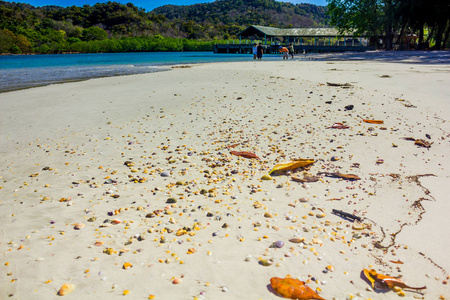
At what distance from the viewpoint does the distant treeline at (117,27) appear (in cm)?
9575

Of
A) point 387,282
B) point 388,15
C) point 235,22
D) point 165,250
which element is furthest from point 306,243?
point 235,22

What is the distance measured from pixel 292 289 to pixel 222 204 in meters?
1.35

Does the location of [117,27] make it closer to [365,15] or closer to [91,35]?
Answer: [91,35]

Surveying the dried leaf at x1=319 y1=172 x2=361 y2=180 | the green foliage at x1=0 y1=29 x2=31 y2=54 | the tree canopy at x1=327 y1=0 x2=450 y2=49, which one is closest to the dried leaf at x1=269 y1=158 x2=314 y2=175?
the dried leaf at x1=319 y1=172 x2=361 y2=180

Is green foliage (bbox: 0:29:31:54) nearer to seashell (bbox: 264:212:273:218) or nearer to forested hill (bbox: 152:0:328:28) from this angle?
forested hill (bbox: 152:0:328:28)

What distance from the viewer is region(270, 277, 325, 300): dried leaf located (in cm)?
207

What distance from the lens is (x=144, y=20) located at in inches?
5433

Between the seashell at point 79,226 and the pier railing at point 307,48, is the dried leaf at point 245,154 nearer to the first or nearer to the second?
the seashell at point 79,226

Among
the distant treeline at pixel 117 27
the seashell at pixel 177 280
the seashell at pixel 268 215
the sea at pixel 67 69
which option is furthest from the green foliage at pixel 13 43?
the seashell at pixel 177 280

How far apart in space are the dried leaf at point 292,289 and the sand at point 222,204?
60mm

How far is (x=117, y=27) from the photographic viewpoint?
130 meters

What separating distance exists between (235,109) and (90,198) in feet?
14.1

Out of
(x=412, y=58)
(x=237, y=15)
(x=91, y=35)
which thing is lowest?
(x=412, y=58)

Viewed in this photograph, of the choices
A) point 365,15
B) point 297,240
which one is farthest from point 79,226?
point 365,15
